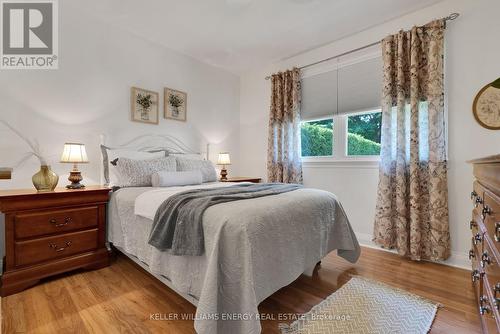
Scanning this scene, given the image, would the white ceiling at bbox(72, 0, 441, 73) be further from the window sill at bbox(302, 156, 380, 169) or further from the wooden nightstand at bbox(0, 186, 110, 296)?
the wooden nightstand at bbox(0, 186, 110, 296)

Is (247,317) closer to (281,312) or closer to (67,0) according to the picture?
(281,312)

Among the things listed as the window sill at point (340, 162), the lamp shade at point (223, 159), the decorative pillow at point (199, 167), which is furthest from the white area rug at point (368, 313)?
the lamp shade at point (223, 159)

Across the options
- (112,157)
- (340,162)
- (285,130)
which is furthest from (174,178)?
(340,162)

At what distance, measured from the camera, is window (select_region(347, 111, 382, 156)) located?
294 cm

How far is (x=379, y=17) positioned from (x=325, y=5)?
2.30 feet

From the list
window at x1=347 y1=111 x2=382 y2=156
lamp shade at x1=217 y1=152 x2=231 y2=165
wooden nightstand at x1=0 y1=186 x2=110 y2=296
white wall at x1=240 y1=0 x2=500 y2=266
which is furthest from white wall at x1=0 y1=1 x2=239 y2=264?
white wall at x1=240 y1=0 x2=500 y2=266

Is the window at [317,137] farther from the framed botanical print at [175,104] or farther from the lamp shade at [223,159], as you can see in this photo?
the framed botanical print at [175,104]

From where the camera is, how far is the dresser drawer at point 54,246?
5.99 ft

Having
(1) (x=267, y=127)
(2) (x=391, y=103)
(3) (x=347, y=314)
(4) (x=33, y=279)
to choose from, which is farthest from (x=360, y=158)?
(4) (x=33, y=279)

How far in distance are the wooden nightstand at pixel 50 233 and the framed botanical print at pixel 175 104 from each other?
154 centimetres

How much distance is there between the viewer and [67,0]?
2.49 metres

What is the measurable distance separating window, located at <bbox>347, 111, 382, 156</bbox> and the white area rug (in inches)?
65.6

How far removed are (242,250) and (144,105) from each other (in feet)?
8.76

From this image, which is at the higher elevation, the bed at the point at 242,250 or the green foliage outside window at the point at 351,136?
the green foliage outside window at the point at 351,136
